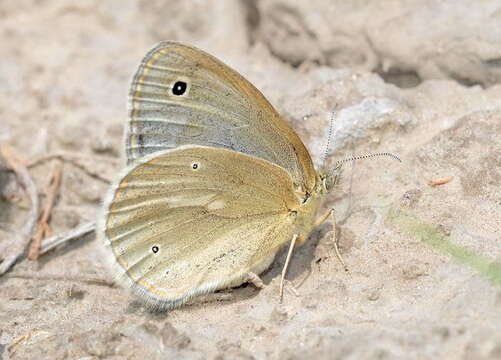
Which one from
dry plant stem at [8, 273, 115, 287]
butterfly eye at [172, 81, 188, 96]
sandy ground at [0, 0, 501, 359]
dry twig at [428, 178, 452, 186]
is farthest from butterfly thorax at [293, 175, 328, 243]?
dry plant stem at [8, 273, 115, 287]

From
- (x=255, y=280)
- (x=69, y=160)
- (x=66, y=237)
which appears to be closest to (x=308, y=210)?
(x=255, y=280)

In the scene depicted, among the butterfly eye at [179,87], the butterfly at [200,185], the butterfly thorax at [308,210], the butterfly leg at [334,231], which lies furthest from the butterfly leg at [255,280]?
the butterfly eye at [179,87]

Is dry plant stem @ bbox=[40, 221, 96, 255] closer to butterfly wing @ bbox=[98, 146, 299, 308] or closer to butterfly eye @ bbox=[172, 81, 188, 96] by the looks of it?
butterfly wing @ bbox=[98, 146, 299, 308]

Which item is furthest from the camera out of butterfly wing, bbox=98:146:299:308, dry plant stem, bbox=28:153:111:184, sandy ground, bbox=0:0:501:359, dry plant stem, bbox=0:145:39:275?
dry plant stem, bbox=28:153:111:184

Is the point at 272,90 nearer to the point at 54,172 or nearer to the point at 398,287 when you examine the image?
the point at 54,172

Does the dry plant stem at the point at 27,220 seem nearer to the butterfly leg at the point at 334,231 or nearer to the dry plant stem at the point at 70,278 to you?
the dry plant stem at the point at 70,278
